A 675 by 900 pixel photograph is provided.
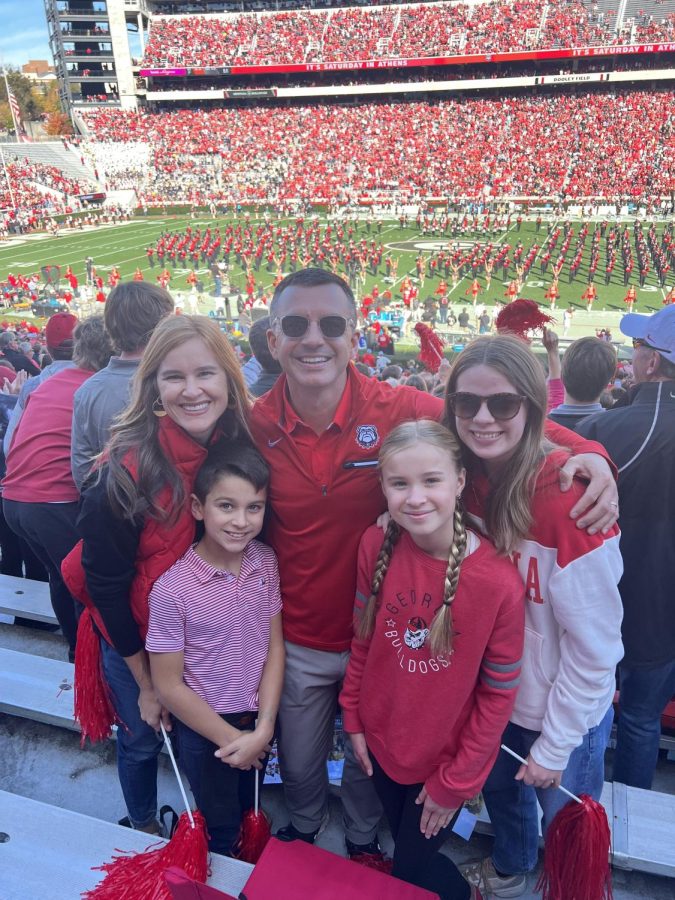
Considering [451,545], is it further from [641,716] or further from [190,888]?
[641,716]

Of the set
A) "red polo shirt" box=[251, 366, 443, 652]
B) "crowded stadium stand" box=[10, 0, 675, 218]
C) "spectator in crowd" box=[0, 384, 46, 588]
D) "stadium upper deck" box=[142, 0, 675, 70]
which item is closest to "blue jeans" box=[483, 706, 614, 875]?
"red polo shirt" box=[251, 366, 443, 652]

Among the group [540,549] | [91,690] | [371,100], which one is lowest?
[91,690]

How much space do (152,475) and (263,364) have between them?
2.07 metres

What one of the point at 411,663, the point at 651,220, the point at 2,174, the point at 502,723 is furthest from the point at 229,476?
the point at 2,174

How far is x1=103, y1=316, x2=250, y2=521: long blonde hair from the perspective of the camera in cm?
178

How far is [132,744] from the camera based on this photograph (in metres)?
2.13

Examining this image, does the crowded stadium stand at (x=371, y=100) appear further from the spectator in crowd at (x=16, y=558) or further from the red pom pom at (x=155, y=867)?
the red pom pom at (x=155, y=867)

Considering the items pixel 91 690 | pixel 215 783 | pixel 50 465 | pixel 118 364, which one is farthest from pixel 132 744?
pixel 118 364

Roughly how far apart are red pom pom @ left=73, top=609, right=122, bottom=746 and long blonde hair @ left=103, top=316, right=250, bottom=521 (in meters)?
0.62

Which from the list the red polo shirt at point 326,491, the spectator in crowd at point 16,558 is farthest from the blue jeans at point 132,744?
the spectator in crowd at point 16,558

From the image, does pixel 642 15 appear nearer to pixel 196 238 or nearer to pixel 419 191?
pixel 419 191

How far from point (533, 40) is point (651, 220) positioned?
22992 mm

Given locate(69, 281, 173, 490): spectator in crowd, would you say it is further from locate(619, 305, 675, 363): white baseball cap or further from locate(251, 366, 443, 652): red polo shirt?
locate(619, 305, 675, 363): white baseball cap

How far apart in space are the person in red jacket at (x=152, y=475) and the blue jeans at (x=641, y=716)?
1.60 m
